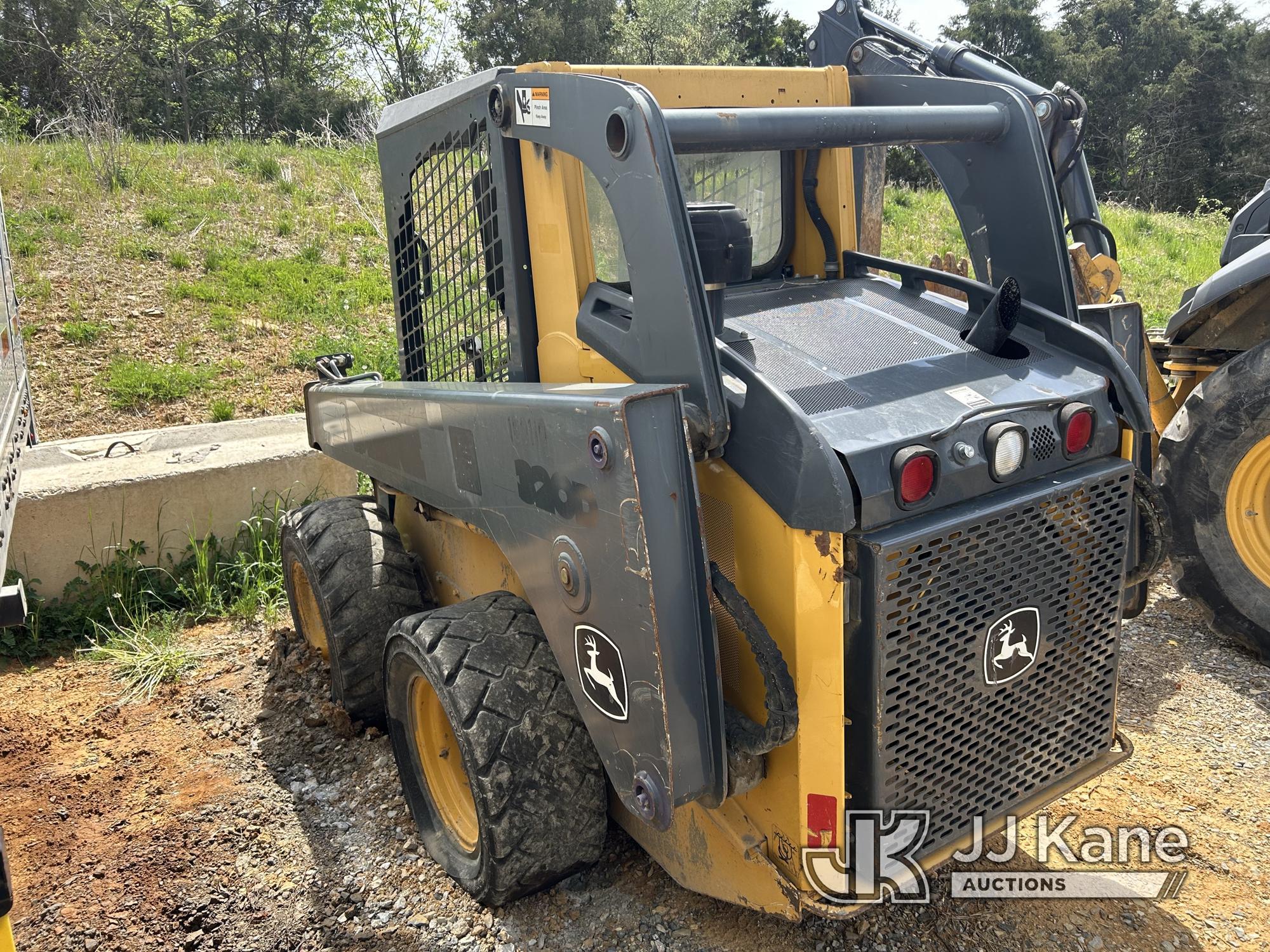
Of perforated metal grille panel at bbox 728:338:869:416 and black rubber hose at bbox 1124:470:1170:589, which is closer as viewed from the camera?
perforated metal grille panel at bbox 728:338:869:416

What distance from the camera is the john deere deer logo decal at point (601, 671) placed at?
208cm

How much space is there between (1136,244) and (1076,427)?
1456cm

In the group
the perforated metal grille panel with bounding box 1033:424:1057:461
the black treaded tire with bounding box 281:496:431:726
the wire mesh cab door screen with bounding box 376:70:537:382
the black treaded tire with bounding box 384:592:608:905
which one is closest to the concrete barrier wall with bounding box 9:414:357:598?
the black treaded tire with bounding box 281:496:431:726

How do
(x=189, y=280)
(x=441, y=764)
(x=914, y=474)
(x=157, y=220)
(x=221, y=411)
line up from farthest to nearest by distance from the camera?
(x=157, y=220) → (x=189, y=280) → (x=221, y=411) → (x=441, y=764) → (x=914, y=474)

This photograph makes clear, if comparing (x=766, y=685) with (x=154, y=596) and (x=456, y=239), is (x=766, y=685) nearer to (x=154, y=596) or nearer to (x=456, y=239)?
(x=456, y=239)

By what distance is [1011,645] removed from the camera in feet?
7.43

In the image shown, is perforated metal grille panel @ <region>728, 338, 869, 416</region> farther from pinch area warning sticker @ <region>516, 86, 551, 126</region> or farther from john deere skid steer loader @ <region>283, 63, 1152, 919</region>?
pinch area warning sticker @ <region>516, 86, 551, 126</region>

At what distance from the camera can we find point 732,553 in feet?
7.16

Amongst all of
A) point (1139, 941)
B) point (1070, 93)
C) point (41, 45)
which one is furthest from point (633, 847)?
point (41, 45)

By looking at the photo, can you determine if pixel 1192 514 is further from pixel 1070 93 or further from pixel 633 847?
pixel 633 847

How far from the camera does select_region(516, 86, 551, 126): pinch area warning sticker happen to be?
2312mm

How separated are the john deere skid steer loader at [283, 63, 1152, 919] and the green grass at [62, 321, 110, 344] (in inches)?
205

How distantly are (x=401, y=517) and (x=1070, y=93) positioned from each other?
3.36 metres

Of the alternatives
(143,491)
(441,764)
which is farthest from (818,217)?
(143,491)
